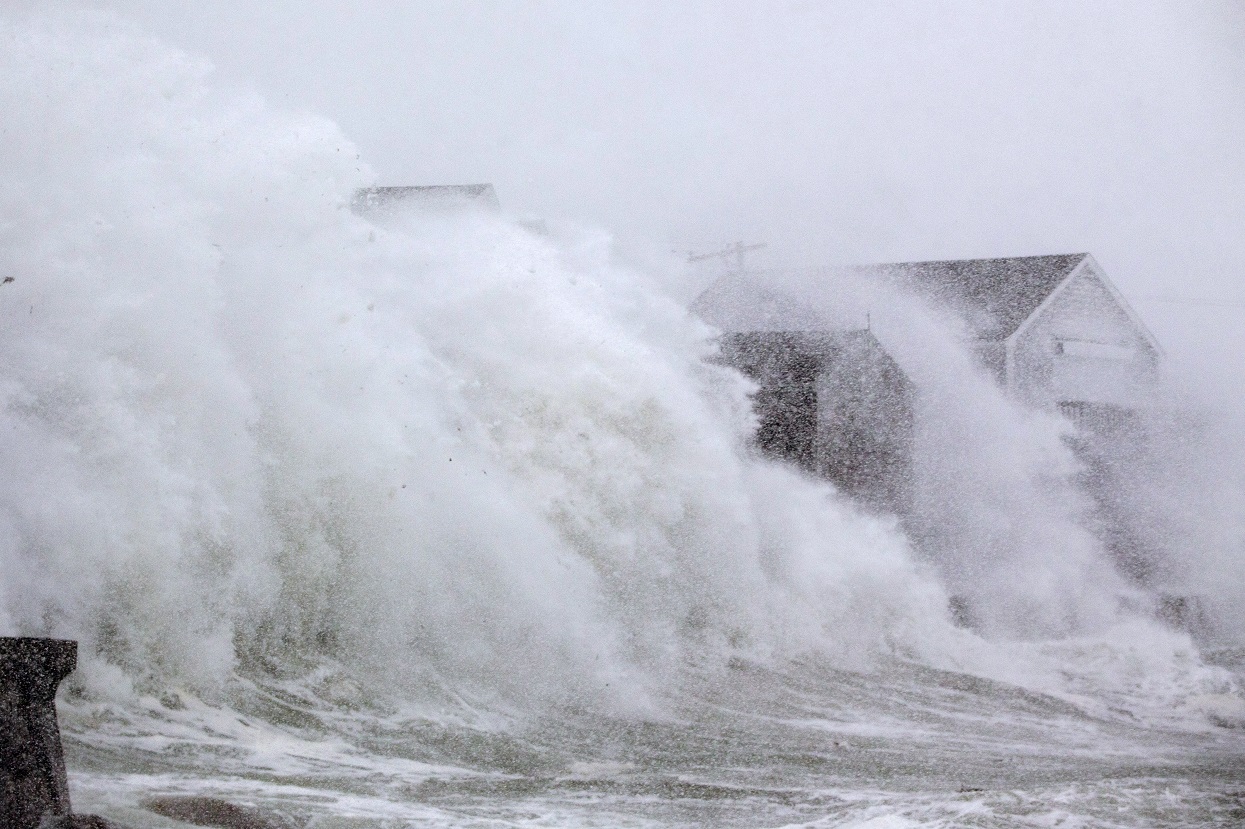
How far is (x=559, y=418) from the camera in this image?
952 centimetres

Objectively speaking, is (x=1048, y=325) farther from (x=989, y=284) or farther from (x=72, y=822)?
(x=72, y=822)

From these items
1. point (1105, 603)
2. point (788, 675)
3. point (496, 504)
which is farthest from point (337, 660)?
point (1105, 603)

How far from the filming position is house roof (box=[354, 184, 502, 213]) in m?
10.6

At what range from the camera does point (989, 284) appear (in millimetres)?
18859

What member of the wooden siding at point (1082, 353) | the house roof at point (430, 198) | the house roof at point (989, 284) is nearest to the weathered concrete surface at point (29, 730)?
the house roof at point (430, 198)

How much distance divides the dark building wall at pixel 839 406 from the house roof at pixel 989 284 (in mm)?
3085

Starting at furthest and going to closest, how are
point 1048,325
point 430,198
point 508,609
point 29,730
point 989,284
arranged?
point 989,284, point 1048,325, point 430,198, point 508,609, point 29,730

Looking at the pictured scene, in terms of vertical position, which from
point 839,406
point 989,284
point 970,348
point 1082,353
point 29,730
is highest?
point 989,284

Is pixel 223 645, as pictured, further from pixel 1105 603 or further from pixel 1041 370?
pixel 1041 370

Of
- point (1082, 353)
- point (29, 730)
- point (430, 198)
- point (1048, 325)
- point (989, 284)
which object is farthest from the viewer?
point (989, 284)

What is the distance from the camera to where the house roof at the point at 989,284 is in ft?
58.4

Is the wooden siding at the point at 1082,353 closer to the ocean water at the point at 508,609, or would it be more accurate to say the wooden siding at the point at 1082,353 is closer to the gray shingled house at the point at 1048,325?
the gray shingled house at the point at 1048,325

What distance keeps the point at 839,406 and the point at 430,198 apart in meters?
5.82

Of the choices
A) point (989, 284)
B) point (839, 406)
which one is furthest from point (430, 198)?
point (989, 284)
